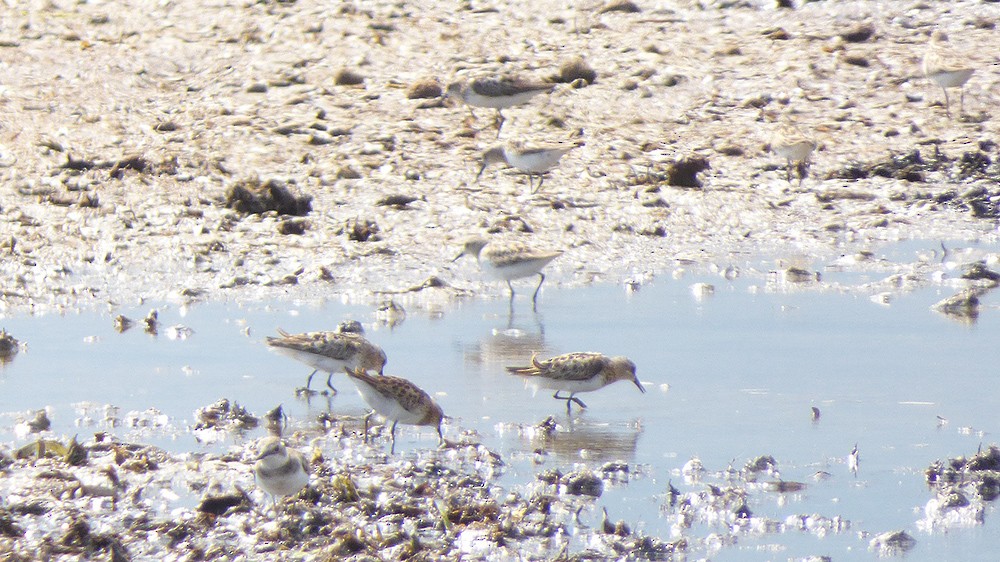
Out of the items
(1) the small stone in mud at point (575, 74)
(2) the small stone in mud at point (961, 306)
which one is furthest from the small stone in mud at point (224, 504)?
(1) the small stone in mud at point (575, 74)

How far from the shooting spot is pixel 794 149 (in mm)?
14648

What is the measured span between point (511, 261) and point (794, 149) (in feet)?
13.2

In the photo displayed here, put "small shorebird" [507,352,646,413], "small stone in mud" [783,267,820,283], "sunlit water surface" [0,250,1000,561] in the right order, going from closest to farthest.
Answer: "sunlit water surface" [0,250,1000,561] < "small shorebird" [507,352,646,413] < "small stone in mud" [783,267,820,283]

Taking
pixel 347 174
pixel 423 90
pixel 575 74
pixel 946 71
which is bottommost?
pixel 347 174

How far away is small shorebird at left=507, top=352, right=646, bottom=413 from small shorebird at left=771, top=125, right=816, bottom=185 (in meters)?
5.87

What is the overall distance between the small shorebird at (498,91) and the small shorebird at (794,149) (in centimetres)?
266

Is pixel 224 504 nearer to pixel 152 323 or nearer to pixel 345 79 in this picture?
pixel 152 323

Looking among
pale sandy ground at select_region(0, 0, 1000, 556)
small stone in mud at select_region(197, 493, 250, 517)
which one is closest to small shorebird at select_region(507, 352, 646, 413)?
small stone in mud at select_region(197, 493, 250, 517)

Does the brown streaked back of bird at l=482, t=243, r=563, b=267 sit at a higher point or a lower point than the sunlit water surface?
higher

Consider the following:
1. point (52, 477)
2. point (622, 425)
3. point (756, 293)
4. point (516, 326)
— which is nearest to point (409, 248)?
point (516, 326)

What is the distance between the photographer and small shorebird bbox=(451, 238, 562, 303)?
11.8 meters

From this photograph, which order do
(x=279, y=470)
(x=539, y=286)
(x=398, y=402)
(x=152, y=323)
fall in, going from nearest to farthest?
(x=279, y=470), (x=398, y=402), (x=152, y=323), (x=539, y=286)

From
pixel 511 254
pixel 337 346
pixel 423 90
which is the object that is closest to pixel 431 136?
pixel 423 90

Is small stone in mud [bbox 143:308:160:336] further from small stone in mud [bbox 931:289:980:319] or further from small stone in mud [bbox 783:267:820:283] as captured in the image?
→ small stone in mud [bbox 931:289:980:319]
